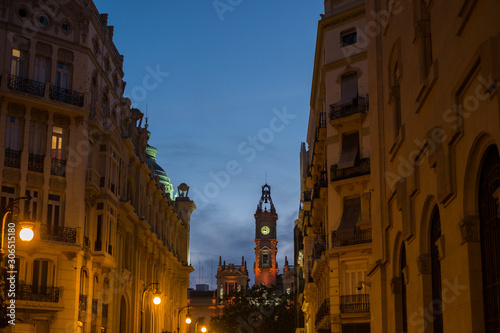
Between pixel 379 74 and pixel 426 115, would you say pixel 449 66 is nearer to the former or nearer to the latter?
pixel 426 115

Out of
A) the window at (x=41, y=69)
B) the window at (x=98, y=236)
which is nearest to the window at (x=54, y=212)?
the window at (x=98, y=236)

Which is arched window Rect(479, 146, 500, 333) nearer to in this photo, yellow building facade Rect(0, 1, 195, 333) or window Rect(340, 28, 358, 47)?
yellow building facade Rect(0, 1, 195, 333)

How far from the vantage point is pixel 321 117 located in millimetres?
44031

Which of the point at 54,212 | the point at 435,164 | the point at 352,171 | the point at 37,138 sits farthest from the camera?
the point at 37,138

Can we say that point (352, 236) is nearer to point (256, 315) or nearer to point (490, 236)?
point (490, 236)

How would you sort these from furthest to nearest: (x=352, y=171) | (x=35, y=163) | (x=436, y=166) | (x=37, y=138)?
(x=37, y=138) < (x=35, y=163) < (x=352, y=171) < (x=436, y=166)

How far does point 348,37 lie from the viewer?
4091 centimetres

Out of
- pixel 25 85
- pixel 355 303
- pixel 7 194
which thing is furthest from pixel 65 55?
pixel 355 303

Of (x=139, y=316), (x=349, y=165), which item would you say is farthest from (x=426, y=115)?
(x=139, y=316)

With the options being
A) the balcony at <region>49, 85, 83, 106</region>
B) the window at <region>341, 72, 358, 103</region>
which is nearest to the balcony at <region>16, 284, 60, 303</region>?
the balcony at <region>49, 85, 83, 106</region>

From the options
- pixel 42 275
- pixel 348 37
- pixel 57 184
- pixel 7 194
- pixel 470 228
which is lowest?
pixel 470 228

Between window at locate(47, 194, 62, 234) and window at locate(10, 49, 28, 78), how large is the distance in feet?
22.2

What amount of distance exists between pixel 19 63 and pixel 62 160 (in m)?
5.69

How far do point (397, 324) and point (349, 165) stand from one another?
17.6 m
